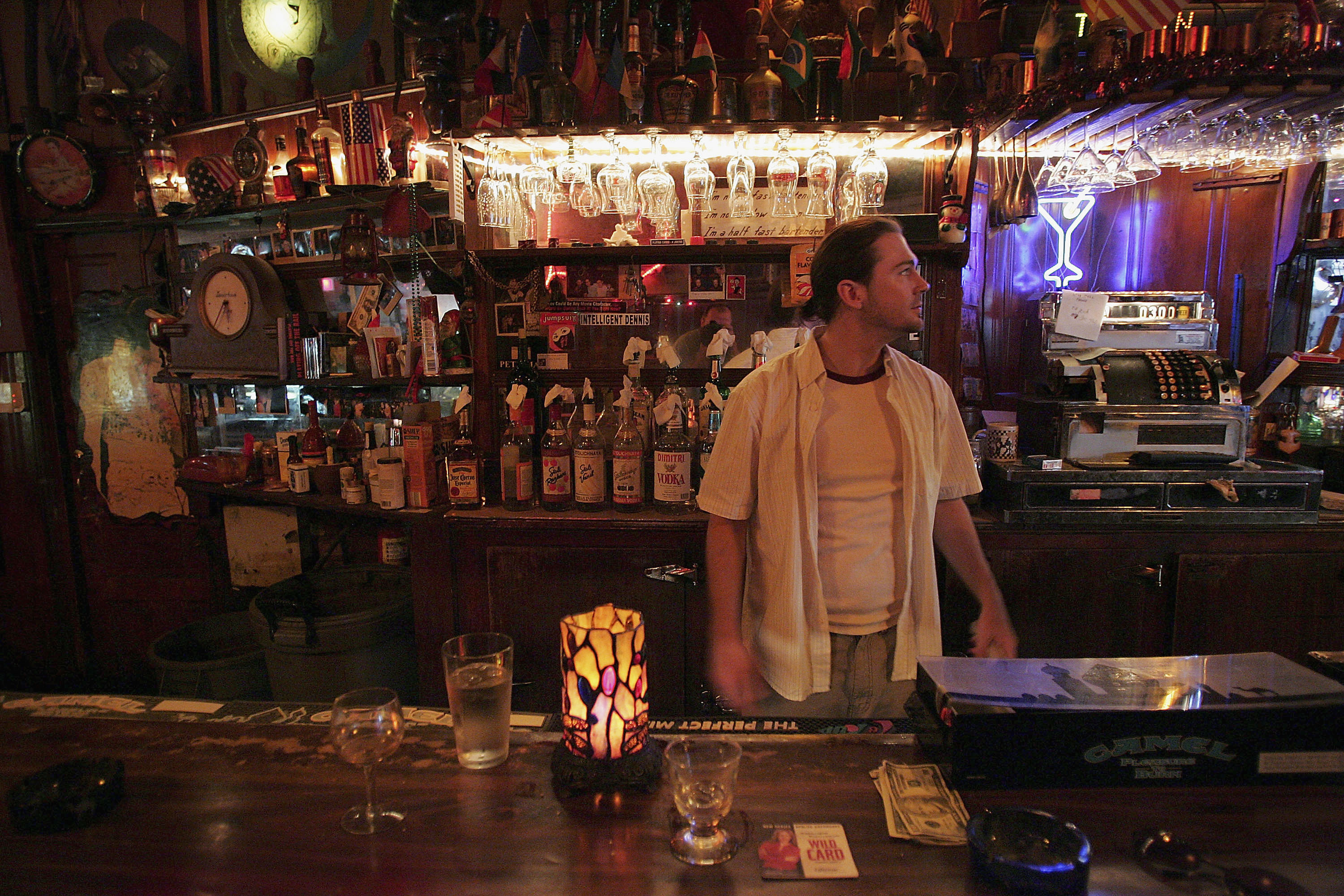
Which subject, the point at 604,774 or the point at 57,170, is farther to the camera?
the point at 57,170

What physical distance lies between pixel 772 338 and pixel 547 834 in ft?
7.53

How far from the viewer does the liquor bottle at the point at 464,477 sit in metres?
2.77

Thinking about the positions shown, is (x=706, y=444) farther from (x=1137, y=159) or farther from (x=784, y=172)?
(x=1137, y=159)

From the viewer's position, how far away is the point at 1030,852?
92cm

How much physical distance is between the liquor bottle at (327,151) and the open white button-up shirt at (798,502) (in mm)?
2445

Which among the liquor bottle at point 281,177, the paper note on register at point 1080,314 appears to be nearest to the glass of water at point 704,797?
the paper note on register at point 1080,314

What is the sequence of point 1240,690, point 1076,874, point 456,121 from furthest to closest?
point 456,121 → point 1240,690 → point 1076,874

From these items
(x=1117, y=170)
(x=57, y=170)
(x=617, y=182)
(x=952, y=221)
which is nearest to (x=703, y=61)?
(x=617, y=182)

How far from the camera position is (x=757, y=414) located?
1.86 meters

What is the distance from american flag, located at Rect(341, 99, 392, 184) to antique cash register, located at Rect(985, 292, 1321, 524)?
2796mm

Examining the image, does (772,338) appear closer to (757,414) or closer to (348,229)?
(757,414)

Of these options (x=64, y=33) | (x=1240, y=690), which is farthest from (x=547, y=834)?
(x=64, y=33)

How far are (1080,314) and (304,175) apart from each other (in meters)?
3.32

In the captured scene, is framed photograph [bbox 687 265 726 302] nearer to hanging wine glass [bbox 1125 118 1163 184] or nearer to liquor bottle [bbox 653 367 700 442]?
liquor bottle [bbox 653 367 700 442]
